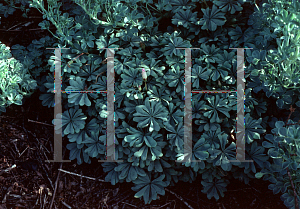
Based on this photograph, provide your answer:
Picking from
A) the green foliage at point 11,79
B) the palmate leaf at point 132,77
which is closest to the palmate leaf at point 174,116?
the palmate leaf at point 132,77

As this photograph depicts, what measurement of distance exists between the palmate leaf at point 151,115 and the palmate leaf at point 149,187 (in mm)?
371

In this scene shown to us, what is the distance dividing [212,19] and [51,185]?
171cm

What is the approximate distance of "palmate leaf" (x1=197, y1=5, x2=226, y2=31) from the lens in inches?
87.9

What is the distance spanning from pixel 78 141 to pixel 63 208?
1.71 ft

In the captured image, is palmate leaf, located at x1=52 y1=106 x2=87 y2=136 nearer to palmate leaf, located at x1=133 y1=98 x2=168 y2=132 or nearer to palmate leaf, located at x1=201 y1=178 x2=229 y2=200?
palmate leaf, located at x1=133 y1=98 x2=168 y2=132

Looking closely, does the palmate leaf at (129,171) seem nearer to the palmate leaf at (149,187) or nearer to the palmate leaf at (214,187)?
the palmate leaf at (149,187)

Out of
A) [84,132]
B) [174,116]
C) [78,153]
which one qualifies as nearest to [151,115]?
[174,116]

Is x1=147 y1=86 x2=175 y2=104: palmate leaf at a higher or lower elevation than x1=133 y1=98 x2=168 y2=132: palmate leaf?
higher

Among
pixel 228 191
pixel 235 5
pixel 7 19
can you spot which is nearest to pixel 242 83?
pixel 235 5

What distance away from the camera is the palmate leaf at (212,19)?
87.9 inches

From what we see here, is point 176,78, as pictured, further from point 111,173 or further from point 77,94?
point 111,173

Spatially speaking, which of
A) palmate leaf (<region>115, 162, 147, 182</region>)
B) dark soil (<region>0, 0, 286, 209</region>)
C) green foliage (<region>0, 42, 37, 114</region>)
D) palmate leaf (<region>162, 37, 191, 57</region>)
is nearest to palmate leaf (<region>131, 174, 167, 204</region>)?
palmate leaf (<region>115, 162, 147, 182</region>)

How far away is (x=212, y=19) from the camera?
226cm

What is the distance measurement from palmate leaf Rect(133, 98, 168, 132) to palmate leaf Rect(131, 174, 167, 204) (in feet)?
1.22
